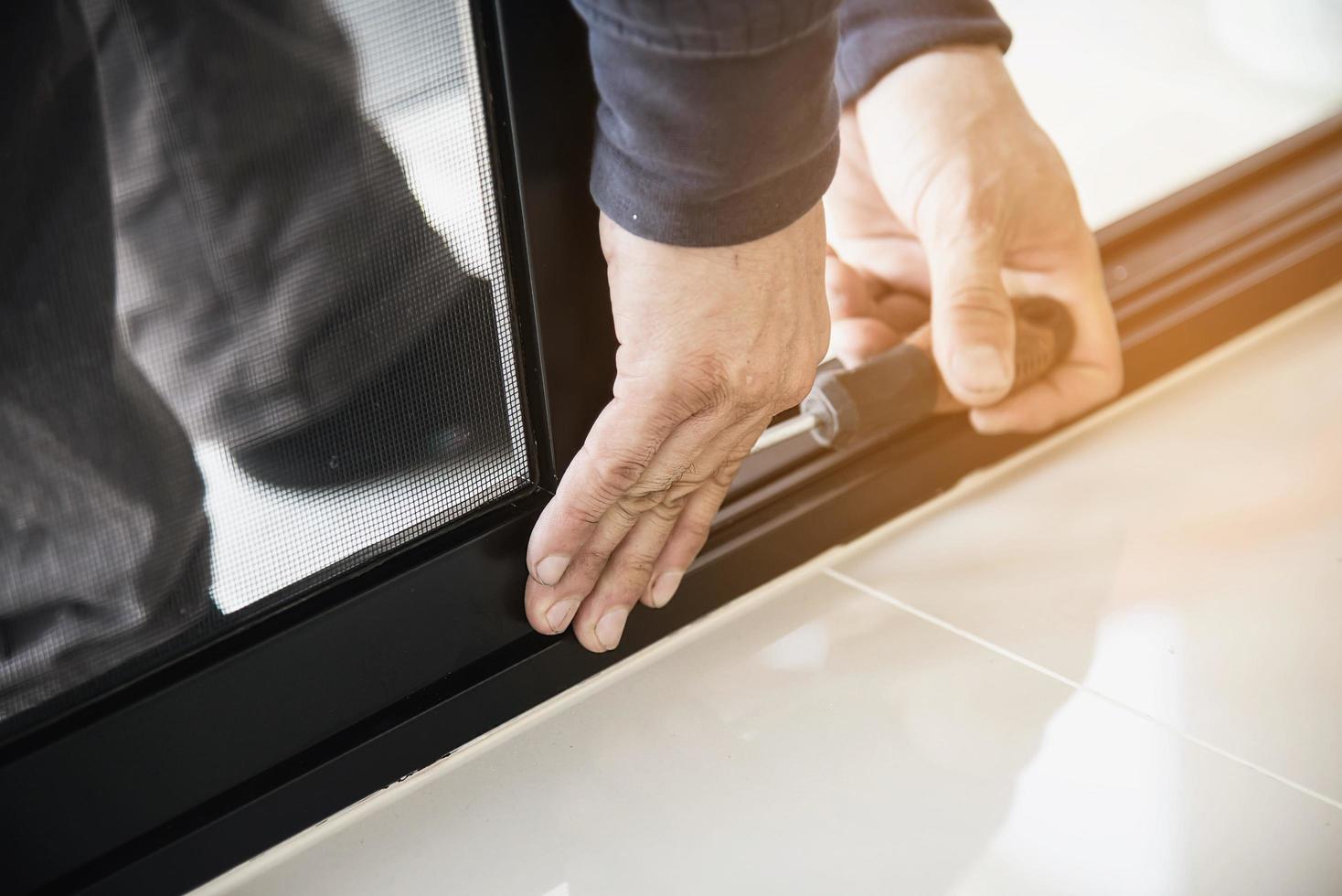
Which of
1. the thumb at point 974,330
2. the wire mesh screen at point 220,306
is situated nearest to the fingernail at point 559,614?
the wire mesh screen at point 220,306

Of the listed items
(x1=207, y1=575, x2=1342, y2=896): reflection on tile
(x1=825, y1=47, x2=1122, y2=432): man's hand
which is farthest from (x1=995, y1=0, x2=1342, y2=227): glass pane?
(x1=207, y1=575, x2=1342, y2=896): reflection on tile

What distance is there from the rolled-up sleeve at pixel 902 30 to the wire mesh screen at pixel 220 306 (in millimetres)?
515

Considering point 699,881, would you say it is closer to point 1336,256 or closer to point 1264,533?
point 1264,533

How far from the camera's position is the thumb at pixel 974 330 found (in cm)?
83

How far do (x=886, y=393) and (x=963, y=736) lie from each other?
0.92 feet

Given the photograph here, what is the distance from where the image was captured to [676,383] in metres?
0.59

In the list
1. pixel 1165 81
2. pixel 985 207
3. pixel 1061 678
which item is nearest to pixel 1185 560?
pixel 1061 678

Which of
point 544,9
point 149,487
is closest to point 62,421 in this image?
point 149,487

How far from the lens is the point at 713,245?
55cm

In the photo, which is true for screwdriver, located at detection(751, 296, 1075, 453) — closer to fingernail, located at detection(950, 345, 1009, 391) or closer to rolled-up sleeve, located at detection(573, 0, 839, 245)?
fingernail, located at detection(950, 345, 1009, 391)

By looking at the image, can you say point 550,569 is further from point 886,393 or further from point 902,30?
point 902,30

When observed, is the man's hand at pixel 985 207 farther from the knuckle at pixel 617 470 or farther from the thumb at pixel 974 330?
the knuckle at pixel 617 470

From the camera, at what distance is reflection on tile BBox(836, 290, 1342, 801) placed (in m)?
0.73

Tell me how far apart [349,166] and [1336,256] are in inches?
43.6
